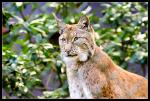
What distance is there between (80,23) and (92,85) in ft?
1.83

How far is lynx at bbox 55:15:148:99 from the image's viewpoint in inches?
201

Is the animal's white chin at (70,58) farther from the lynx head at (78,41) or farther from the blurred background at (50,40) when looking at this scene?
the blurred background at (50,40)

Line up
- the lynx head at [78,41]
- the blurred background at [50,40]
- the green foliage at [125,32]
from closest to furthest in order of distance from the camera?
the lynx head at [78,41]
the blurred background at [50,40]
the green foliage at [125,32]

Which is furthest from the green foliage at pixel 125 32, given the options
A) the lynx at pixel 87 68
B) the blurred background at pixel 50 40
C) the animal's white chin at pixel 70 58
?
the animal's white chin at pixel 70 58

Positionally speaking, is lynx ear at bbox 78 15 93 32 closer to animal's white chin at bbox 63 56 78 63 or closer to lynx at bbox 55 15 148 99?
lynx at bbox 55 15 148 99

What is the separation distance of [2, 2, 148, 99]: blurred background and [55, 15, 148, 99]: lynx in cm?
137

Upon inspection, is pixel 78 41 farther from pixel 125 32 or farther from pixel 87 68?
pixel 125 32

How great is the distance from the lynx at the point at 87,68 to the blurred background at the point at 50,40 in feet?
4.50

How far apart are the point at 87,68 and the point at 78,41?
Answer: 0.29 m

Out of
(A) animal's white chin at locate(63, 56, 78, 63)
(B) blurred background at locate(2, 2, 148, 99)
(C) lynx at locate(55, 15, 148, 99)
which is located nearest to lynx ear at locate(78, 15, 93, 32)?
(C) lynx at locate(55, 15, 148, 99)

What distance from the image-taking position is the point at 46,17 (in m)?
7.81

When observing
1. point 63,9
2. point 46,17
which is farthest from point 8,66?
point 63,9

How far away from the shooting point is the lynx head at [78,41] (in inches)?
200

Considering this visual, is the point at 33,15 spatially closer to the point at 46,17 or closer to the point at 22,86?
the point at 46,17
